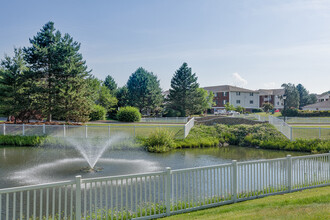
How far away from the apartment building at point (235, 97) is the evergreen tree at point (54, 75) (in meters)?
55.0

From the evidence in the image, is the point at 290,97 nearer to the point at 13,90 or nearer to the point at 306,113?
the point at 306,113

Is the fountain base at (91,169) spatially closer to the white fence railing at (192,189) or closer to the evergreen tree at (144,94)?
the white fence railing at (192,189)

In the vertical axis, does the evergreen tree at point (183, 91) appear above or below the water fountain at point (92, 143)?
above

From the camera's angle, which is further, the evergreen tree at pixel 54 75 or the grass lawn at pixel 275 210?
the evergreen tree at pixel 54 75

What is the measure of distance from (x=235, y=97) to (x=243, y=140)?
184ft

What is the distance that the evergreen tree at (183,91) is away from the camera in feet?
177

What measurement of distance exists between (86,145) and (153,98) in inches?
1266

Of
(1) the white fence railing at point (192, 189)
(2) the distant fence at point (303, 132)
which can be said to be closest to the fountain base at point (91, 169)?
(1) the white fence railing at point (192, 189)

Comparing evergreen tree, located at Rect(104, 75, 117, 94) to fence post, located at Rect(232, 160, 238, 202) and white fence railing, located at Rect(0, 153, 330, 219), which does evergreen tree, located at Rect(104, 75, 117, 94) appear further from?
fence post, located at Rect(232, 160, 238, 202)

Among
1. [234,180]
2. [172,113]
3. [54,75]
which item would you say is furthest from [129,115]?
[234,180]

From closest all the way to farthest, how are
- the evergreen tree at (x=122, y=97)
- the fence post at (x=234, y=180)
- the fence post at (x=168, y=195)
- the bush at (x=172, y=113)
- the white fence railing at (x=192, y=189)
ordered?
1. the white fence railing at (x=192, y=189)
2. the fence post at (x=168, y=195)
3. the fence post at (x=234, y=180)
4. the bush at (x=172, y=113)
5. the evergreen tree at (x=122, y=97)

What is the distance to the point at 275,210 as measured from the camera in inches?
247

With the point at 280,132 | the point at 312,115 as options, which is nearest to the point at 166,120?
the point at 280,132

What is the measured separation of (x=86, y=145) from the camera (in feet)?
75.6
